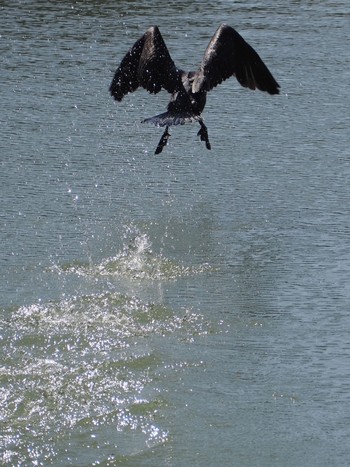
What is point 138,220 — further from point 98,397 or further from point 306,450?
point 306,450

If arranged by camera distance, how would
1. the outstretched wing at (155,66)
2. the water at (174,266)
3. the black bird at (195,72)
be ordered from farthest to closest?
the outstretched wing at (155,66) < the black bird at (195,72) < the water at (174,266)

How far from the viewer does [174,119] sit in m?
7.15

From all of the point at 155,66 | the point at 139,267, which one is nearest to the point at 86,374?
the point at 139,267

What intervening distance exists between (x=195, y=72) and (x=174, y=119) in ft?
2.13

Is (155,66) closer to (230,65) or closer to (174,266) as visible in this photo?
Answer: (230,65)

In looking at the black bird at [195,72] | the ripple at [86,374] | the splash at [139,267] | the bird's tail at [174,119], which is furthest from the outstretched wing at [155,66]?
the ripple at [86,374]

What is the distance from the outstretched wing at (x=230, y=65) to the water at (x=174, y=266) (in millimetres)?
683

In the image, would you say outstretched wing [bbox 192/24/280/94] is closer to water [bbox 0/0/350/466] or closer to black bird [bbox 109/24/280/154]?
black bird [bbox 109/24/280/154]

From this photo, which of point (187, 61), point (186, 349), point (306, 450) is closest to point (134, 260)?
point (186, 349)

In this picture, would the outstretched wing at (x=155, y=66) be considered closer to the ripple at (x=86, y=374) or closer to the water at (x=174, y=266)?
the water at (x=174, y=266)

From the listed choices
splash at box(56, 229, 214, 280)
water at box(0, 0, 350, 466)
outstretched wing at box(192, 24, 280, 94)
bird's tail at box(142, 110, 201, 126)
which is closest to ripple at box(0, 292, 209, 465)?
water at box(0, 0, 350, 466)

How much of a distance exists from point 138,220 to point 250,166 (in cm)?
113

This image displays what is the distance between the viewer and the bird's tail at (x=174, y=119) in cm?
708

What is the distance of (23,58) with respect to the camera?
1118cm
